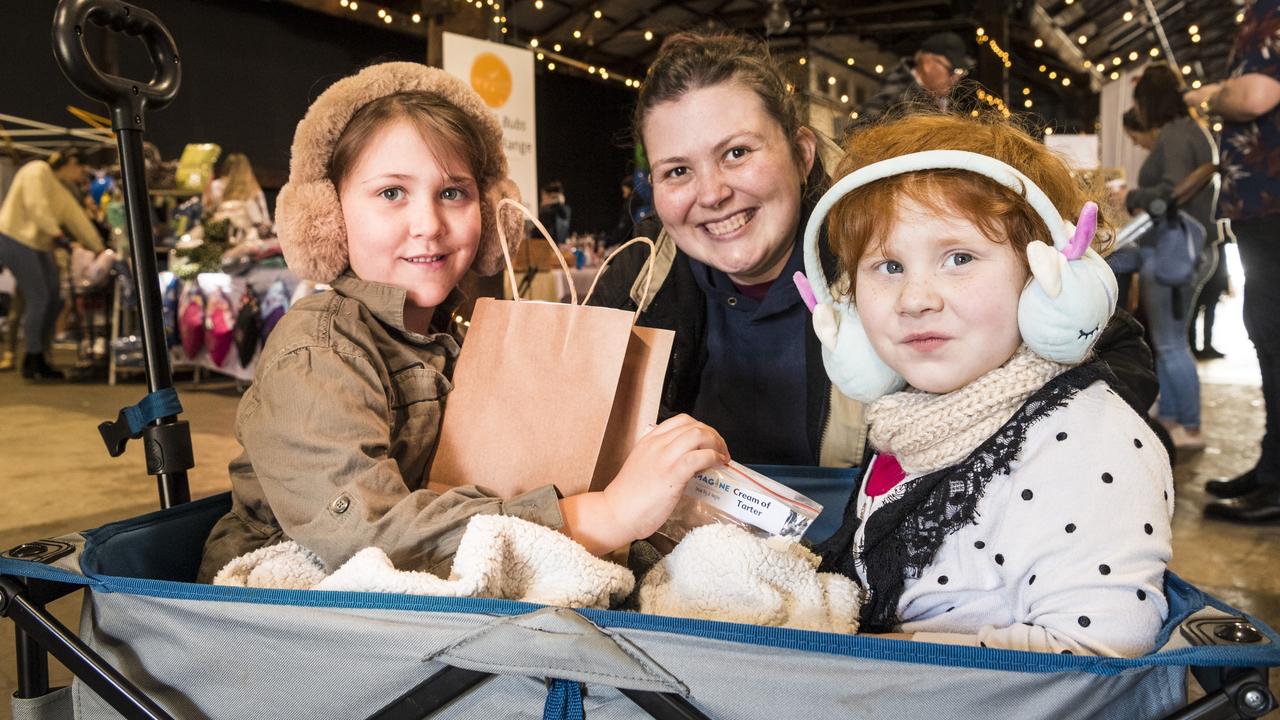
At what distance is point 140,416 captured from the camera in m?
1.06

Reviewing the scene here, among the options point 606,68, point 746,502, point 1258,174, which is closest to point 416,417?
point 746,502

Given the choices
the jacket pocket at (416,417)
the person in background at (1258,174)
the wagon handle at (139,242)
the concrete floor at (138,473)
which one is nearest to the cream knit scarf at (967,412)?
the jacket pocket at (416,417)

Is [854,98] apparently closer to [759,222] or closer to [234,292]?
[234,292]

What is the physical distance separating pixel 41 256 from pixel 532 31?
24.7ft

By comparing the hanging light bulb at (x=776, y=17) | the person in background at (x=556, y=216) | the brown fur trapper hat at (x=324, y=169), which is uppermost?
the hanging light bulb at (x=776, y=17)

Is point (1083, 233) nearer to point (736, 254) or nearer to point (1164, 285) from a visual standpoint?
point (736, 254)

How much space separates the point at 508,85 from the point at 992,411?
3.70 m

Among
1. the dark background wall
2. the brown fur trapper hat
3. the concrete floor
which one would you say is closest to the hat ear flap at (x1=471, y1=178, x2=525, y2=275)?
the brown fur trapper hat

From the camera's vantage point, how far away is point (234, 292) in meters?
5.10

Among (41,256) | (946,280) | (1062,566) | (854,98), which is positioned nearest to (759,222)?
(946,280)

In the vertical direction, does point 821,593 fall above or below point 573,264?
below

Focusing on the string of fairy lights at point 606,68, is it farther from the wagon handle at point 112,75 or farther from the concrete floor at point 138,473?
the concrete floor at point 138,473

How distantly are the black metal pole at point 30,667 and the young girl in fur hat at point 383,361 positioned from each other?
0.73 feet

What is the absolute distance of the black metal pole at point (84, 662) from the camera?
0.75 metres
